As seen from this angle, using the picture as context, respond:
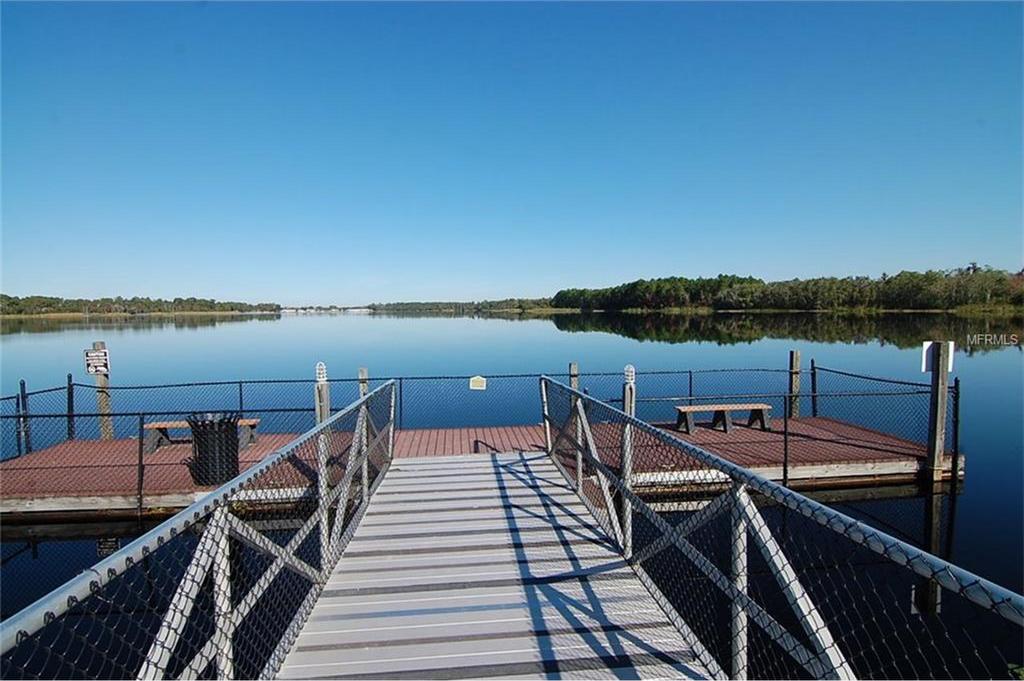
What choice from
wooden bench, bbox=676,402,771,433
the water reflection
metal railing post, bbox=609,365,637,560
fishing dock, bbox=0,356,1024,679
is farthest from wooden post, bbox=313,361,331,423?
the water reflection

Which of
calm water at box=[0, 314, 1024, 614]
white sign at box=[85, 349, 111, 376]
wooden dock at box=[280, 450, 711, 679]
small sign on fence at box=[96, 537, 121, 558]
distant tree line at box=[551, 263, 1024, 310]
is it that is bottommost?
small sign on fence at box=[96, 537, 121, 558]

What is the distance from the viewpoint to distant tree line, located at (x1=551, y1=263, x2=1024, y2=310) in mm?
67750

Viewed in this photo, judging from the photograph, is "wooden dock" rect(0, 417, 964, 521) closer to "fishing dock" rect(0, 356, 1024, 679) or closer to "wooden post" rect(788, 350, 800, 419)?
"wooden post" rect(788, 350, 800, 419)

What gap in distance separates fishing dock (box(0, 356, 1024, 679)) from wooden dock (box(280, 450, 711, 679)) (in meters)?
0.01

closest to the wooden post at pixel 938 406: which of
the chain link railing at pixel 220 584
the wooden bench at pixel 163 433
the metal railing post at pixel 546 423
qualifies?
the metal railing post at pixel 546 423

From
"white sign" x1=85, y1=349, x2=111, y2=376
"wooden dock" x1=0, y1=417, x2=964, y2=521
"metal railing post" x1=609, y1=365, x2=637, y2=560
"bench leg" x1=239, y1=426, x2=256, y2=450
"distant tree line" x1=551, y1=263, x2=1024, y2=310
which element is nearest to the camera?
"metal railing post" x1=609, y1=365, x2=637, y2=560

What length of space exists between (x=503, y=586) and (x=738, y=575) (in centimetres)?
175

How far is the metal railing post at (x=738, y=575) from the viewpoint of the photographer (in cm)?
256

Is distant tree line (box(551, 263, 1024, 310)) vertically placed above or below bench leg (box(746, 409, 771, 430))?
above

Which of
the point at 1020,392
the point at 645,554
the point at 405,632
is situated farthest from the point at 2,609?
the point at 1020,392

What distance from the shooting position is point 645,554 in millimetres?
3859

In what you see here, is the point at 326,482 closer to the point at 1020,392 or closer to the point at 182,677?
the point at 182,677

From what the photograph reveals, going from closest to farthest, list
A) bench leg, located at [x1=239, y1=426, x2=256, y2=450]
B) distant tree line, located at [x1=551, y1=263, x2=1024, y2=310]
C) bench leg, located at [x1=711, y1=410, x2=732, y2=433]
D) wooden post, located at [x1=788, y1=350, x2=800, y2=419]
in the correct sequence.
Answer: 1. bench leg, located at [x1=239, y1=426, x2=256, y2=450]
2. bench leg, located at [x1=711, y1=410, x2=732, y2=433]
3. wooden post, located at [x1=788, y1=350, x2=800, y2=419]
4. distant tree line, located at [x1=551, y1=263, x2=1024, y2=310]

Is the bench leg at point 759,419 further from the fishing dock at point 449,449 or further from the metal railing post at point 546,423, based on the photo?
the metal railing post at point 546,423
